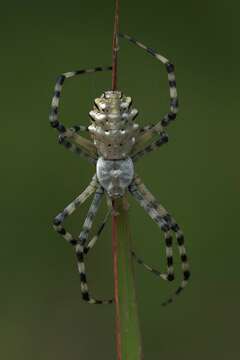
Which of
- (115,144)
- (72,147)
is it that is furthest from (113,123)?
(72,147)

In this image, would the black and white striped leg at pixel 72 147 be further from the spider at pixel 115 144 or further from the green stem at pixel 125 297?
the green stem at pixel 125 297

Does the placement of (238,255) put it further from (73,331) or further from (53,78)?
(53,78)

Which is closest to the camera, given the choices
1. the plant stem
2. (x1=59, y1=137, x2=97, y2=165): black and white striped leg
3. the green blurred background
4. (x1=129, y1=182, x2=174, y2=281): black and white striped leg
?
the plant stem

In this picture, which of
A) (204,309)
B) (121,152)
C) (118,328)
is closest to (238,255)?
(204,309)

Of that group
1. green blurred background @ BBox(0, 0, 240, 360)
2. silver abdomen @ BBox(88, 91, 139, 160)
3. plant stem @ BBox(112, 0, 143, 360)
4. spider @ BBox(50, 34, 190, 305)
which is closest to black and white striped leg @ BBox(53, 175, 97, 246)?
spider @ BBox(50, 34, 190, 305)

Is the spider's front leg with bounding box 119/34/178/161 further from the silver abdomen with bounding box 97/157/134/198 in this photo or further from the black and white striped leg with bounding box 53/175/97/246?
the black and white striped leg with bounding box 53/175/97/246

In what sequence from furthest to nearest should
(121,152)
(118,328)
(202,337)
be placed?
(202,337) → (121,152) → (118,328)

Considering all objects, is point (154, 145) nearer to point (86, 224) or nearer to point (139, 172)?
point (86, 224)
